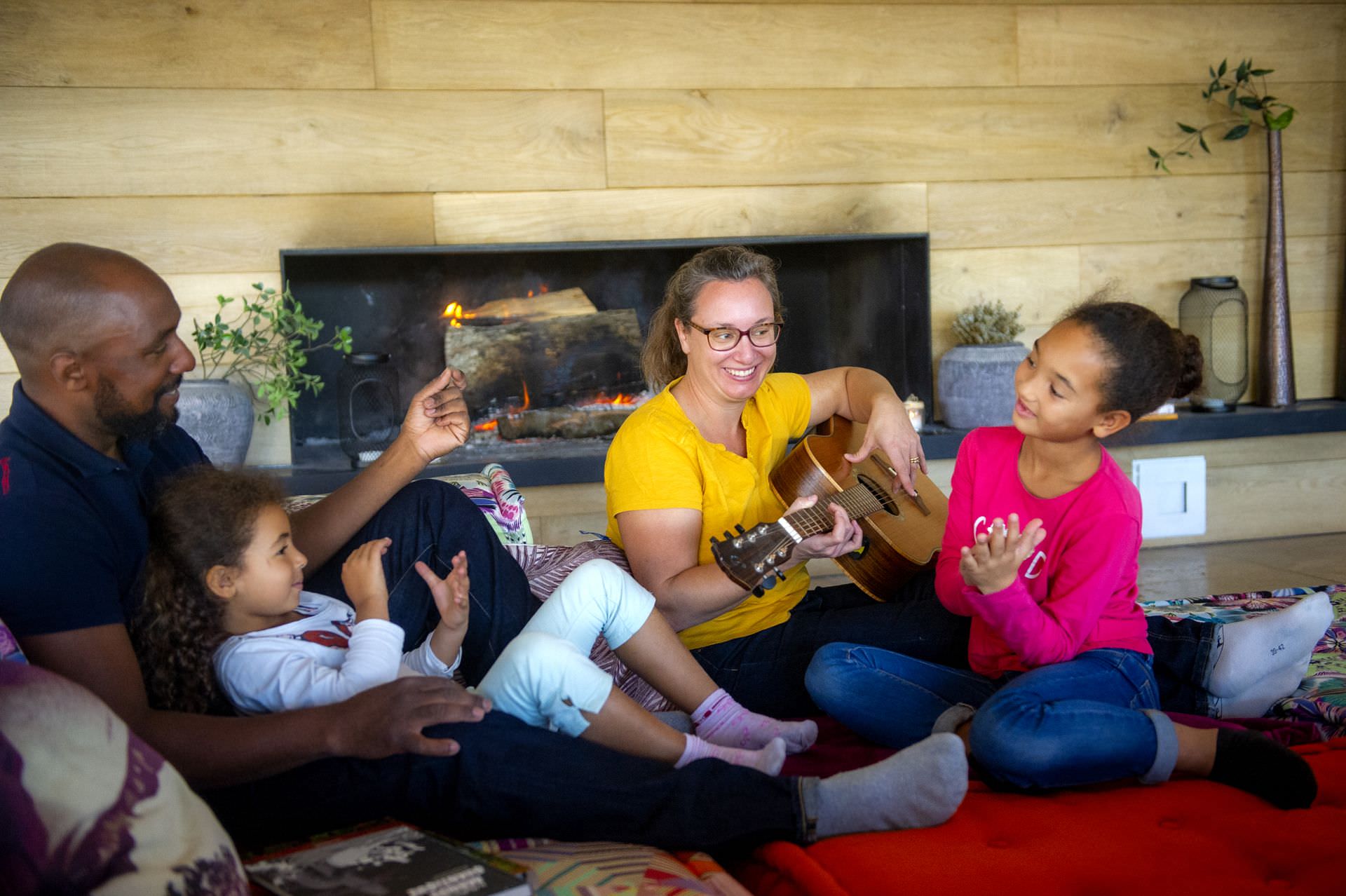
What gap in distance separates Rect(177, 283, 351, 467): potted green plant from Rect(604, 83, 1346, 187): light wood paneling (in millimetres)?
1020

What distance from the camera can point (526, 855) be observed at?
1.31m

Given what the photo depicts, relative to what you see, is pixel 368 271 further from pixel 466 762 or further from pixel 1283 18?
pixel 1283 18

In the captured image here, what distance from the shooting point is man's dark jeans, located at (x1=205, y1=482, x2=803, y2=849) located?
1329 mm

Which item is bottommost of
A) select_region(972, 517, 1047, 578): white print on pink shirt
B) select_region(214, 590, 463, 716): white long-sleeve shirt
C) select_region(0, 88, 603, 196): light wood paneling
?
select_region(214, 590, 463, 716): white long-sleeve shirt

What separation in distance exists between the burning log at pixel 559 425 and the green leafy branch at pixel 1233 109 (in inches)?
77.6

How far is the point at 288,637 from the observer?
1541 mm

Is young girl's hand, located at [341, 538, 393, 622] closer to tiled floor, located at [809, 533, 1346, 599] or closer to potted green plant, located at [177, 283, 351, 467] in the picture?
potted green plant, located at [177, 283, 351, 467]

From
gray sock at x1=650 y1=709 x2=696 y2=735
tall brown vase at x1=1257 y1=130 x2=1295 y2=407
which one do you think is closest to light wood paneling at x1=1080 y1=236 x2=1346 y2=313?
tall brown vase at x1=1257 y1=130 x2=1295 y2=407

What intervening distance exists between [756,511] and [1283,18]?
297 centimetres

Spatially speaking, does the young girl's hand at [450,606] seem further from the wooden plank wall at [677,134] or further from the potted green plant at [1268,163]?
the potted green plant at [1268,163]

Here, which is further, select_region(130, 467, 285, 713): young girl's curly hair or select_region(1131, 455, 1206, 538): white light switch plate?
select_region(1131, 455, 1206, 538): white light switch plate

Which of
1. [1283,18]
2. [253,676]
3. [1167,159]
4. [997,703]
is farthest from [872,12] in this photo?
[253,676]

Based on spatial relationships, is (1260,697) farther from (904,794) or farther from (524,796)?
(524,796)

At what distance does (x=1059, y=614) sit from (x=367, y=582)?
0.98 meters
